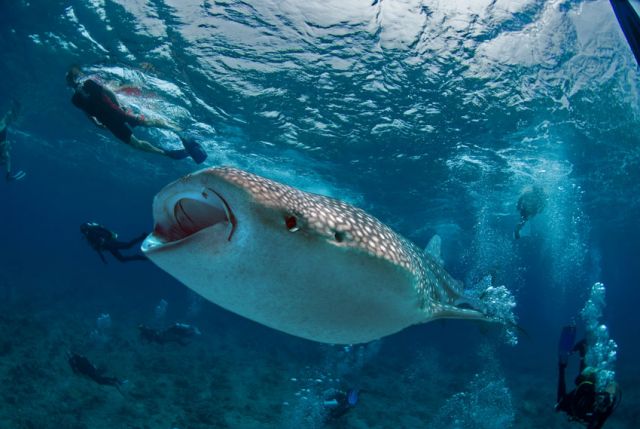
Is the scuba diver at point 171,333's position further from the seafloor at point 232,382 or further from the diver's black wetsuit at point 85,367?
the diver's black wetsuit at point 85,367

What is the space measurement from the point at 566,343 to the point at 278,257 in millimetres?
6922

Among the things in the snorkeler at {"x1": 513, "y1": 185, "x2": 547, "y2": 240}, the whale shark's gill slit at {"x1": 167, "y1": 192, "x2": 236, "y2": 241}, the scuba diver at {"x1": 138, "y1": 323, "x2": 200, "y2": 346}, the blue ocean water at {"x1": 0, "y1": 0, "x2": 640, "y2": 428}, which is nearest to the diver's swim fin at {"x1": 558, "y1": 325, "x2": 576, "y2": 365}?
→ the blue ocean water at {"x1": 0, "y1": 0, "x2": 640, "y2": 428}

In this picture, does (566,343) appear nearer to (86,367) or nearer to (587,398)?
(587,398)

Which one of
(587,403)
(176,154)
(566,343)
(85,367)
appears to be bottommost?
(85,367)

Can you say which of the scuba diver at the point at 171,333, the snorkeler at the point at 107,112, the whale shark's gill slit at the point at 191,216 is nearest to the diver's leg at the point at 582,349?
the whale shark's gill slit at the point at 191,216

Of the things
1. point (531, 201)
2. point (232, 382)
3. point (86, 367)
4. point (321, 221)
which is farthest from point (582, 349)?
point (531, 201)

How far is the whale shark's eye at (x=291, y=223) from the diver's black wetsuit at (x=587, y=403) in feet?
19.1

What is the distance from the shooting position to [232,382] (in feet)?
56.9

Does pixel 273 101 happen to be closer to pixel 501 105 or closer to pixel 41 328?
pixel 501 105

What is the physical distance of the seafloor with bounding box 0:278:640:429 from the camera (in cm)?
1219

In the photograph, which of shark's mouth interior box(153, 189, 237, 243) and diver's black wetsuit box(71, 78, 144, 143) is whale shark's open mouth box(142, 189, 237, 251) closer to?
shark's mouth interior box(153, 189, 237, 243)

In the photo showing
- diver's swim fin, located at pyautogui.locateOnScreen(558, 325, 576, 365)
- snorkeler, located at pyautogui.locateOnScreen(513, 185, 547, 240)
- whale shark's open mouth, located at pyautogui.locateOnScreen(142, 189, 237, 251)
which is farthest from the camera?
snorkeler, located at pyautogui.locateOnScreen(513, 185, 547, 240)

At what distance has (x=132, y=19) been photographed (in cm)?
1273

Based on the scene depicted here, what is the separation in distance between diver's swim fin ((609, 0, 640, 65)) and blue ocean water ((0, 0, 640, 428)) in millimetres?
3733
